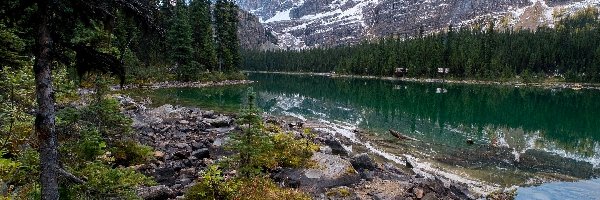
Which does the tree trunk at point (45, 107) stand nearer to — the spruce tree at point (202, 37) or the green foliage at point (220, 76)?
the green foliage at point (220, 76)

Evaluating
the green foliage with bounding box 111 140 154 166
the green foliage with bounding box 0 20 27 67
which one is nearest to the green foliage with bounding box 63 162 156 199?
the green foliage with bounding box 0 20 27 67

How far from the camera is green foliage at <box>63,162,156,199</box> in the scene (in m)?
8.92

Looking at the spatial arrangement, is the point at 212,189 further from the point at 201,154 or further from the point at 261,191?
the point at 201,154

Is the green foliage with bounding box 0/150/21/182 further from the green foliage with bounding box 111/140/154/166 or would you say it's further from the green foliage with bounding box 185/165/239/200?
the green foliage with bounding box 111/140/154/166

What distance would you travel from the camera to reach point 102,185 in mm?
9102

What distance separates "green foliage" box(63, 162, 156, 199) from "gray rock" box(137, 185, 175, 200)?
12.7 feet

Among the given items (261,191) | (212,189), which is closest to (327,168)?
(261,191)

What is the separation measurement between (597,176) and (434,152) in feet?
36.4

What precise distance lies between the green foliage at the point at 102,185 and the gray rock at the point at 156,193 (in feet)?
12.7

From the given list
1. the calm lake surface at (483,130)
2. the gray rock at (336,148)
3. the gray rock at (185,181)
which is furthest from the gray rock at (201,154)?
the calm lake surface at (483,130)

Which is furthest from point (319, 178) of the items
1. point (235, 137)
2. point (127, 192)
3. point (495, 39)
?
point (495, 39)

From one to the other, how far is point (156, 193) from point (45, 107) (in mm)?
6716

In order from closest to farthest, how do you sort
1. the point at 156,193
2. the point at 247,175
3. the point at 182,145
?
1. the point at 156,193
2. the point at 247,175
3. the point at 182,145

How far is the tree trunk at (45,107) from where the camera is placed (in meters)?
7.38
